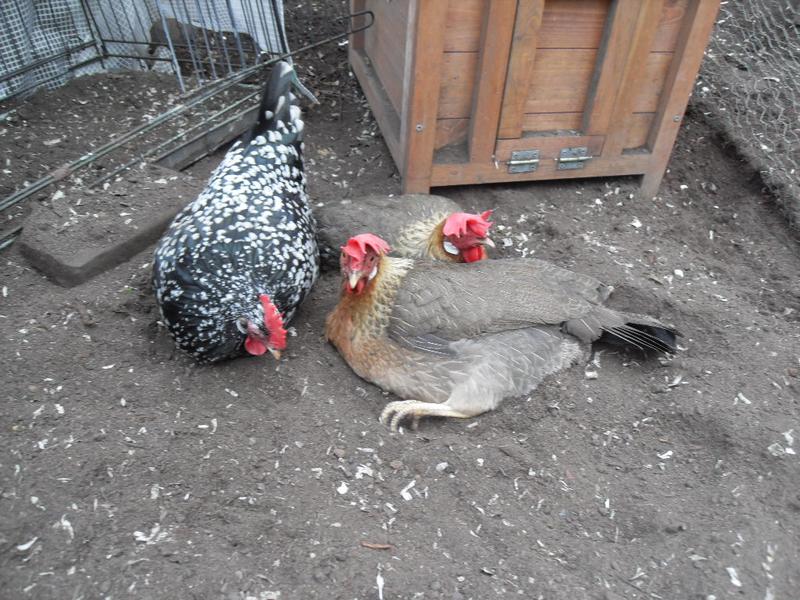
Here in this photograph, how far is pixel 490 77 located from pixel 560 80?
43 cm

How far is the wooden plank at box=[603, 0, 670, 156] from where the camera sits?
2936 mm

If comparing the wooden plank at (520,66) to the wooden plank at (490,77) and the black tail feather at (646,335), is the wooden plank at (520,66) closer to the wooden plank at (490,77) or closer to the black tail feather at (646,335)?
the wooden plank at (490,77)

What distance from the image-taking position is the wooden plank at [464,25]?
2.77 meters

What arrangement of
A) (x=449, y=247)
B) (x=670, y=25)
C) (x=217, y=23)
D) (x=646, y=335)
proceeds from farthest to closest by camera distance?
(x=217, y=23), (x=670, y=25), (x=449, y=247), (x=646, y=335)

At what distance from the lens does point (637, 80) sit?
3127mm

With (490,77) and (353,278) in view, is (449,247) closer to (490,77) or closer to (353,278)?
(353,278)

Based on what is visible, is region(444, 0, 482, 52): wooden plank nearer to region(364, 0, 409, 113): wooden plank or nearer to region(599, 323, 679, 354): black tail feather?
region(364, 0, 409, 113): wooden plank

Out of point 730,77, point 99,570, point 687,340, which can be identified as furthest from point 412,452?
point 730,77

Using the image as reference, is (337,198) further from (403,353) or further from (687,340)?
(687,340)

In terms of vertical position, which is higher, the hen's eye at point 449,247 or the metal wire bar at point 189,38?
the metal wire bar at point 189,38

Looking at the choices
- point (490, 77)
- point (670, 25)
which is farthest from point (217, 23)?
point (670, 25)

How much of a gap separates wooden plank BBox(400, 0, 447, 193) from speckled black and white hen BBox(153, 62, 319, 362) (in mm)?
563

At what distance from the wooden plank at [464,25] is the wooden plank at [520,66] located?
7.1 inches

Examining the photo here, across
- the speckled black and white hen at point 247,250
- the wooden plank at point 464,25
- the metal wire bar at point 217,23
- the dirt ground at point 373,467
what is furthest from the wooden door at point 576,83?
the metal wire bar at point 217,23
